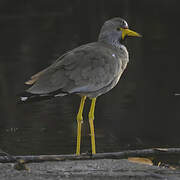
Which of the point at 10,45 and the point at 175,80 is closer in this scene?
the point at 175,80

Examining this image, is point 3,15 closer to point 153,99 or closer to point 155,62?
point 155,62

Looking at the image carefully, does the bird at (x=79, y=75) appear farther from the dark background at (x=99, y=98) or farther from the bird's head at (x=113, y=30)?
the dark background at (x=99, y=98)

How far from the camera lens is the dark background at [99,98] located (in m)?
7.92

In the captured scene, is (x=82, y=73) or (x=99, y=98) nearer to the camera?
(x=82, y=73)

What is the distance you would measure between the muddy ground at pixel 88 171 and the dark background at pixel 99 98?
1.65m

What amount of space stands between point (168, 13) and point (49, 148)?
67.0ft

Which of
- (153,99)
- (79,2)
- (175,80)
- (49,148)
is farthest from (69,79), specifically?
(79,2)

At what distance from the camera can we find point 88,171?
5332 mm

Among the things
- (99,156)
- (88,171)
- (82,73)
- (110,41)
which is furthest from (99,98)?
(88,171)

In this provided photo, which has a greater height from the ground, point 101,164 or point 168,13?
point 168,13

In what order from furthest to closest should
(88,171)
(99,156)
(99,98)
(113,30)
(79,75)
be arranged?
(99,98), (113,30), (79,75), (99,156), (88,171)

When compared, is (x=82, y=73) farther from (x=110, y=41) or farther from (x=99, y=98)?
(x=99, y=98)

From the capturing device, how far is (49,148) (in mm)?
7410

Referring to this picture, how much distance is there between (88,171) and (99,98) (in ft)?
18.5
